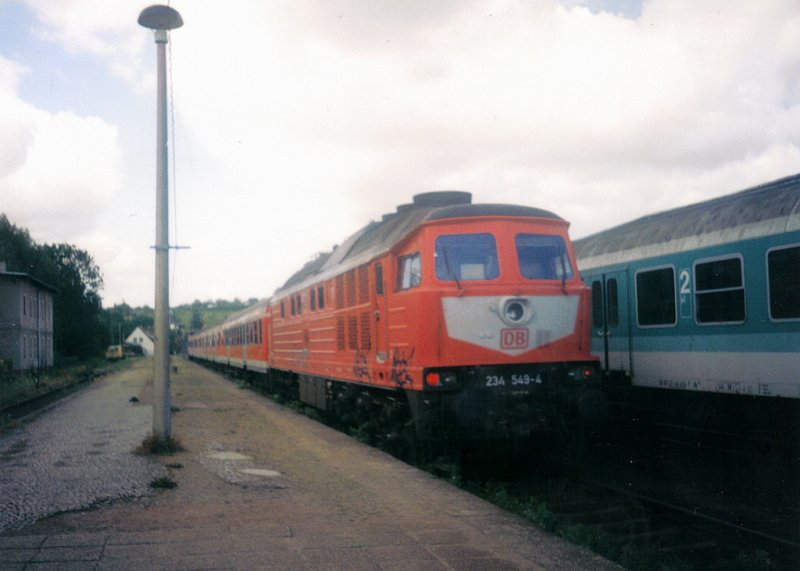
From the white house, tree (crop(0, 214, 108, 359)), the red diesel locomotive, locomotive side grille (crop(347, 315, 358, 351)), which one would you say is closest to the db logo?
the red diesel locomotive

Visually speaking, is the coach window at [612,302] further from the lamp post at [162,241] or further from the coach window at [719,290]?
the lamp post at [162,241]

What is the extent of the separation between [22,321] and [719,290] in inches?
1611

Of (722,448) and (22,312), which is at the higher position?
(22,312)

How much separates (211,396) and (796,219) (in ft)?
54.9

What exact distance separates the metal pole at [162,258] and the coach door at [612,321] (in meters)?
7.32

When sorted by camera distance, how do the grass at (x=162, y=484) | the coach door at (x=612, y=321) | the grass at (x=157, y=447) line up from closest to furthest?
the grass at (x=162, y=484)
the grass at (x=157, y=447)
the coach door at (x=612, y=321)

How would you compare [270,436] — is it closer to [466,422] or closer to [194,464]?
[194,464]

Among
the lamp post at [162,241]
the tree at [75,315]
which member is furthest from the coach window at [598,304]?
the tree at [75,315]

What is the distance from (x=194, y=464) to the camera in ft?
30.6

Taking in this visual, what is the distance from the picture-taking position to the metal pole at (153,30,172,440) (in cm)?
1059

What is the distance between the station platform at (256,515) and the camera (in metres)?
5.27

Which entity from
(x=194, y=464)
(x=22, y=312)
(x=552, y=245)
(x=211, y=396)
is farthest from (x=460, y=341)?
(x=22, y=312)

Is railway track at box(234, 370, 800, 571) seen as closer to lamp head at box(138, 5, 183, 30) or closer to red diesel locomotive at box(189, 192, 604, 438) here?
red diesel locomotive at box(189, 192, 604, 438)

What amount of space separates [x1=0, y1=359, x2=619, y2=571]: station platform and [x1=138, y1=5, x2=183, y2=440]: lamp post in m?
0.64
